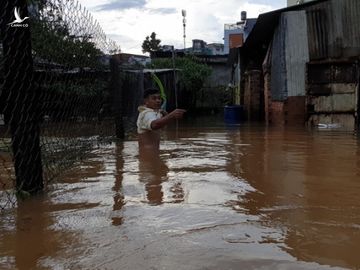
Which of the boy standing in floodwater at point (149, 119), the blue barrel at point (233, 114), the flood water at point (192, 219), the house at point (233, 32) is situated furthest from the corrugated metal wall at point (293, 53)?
the house at point (233, 32)

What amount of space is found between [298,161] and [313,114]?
9.31m

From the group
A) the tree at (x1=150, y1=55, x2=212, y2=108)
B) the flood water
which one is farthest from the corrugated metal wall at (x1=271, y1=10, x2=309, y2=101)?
the tree at (x1=150, y1=55, x2=212, y2=108)

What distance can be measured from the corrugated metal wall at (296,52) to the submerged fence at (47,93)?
21.9 ft

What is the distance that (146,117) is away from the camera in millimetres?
6520

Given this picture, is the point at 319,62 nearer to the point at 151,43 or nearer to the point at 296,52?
the point at 296,52

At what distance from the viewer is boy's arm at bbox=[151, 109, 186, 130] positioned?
529cm

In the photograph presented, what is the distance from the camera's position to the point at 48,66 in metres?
6.80

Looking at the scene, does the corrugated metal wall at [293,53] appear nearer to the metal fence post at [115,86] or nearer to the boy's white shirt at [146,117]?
the metal fence post at [115,86]

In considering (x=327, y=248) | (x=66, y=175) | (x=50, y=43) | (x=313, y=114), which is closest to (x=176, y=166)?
(x=66, y=175)

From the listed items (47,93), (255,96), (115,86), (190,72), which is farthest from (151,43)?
(47,93)

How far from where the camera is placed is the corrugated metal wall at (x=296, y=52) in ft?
52.7

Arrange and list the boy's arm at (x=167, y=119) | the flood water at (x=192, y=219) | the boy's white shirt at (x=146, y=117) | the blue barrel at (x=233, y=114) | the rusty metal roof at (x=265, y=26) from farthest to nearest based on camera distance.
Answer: the blue barrel at (x=233, y=114) < the rusty metal roof at (x=265, y=26) < the boy's white shirt at (x=146, y=117) < the boy's arm at (x=167, y=119) < the flood water at (x=192, y=219)

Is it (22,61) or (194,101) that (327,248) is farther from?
(194,101)

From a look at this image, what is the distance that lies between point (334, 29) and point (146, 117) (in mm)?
11169
